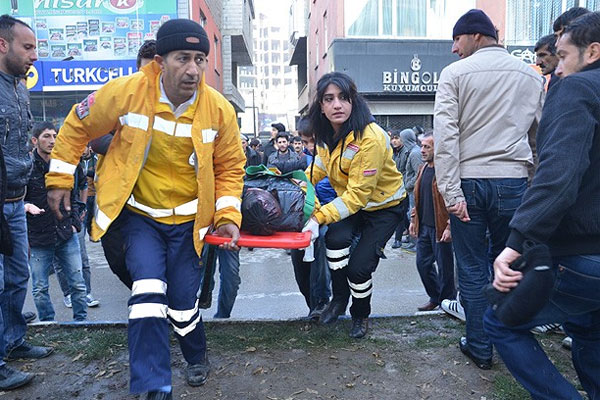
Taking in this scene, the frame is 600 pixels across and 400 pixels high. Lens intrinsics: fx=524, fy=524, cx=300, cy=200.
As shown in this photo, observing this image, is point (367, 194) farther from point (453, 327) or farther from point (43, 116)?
point (43, 116)

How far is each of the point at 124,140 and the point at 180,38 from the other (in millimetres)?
678

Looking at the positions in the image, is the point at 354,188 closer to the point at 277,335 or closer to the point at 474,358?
the point at 277,335

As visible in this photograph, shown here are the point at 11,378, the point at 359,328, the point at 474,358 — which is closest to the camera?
the point at 11,378

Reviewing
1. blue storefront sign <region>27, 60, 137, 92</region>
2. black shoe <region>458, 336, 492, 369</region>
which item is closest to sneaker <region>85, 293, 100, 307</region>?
black shoe <region>458, 336, 492, 369</region>

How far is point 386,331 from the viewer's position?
13.9ft

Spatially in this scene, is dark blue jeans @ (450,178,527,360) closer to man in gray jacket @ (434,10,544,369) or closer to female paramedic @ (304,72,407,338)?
man in gray jacket @ (434,10,544,369)

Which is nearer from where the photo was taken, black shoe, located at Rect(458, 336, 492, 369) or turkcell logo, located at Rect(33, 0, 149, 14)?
black shoe, located at Rect(458, 336, 492, 369)

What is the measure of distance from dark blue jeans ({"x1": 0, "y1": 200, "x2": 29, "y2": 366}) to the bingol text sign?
51.4 ft

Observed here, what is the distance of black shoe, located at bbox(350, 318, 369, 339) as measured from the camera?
4062 millimetres

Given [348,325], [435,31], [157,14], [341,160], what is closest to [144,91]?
[341,160]

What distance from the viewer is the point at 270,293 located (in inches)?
268

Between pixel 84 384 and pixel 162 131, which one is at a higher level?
pixel 162 131

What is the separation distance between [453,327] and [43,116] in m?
17.5

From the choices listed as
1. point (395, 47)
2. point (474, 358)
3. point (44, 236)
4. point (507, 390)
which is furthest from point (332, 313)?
point (395, 47)
